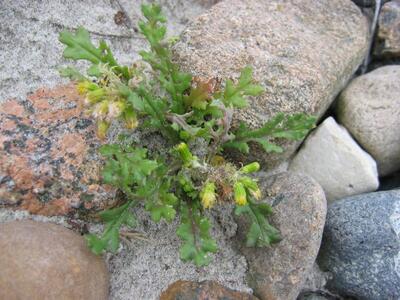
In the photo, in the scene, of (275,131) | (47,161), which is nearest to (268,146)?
(275,131)

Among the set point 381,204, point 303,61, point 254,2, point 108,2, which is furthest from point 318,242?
point 108,2

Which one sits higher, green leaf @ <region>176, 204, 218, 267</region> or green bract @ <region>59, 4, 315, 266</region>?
green bract @ <region>59, 4, 315, 266</region>

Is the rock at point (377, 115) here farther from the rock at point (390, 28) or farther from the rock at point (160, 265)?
the rock at point (160, 265)

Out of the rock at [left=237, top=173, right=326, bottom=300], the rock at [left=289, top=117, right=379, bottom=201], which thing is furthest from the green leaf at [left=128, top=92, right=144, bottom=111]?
the rock at [left=289, top=117, right=379, bottom=201]

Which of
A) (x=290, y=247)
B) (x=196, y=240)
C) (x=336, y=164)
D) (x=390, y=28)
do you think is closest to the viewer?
(x=196, y=240)

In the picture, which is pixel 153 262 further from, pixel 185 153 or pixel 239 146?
pixel 239 146

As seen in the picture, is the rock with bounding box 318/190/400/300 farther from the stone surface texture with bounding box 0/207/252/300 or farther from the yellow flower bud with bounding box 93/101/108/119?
the yellow flower bud with bounding box 93/101/108/119
